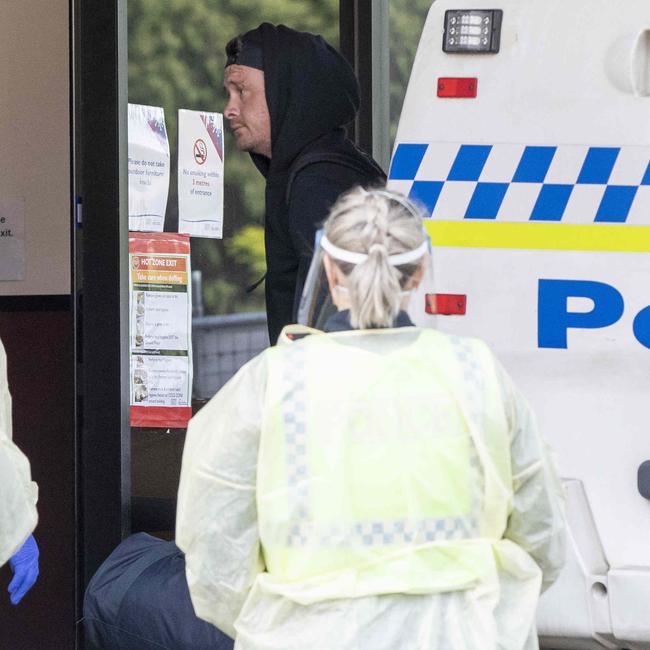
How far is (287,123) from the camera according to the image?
174 inches

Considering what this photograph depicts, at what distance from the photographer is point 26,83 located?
5.29m

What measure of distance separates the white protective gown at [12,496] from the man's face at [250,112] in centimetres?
130

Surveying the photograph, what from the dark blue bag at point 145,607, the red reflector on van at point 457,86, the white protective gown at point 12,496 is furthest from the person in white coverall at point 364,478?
the dark blue bag at point 145,607

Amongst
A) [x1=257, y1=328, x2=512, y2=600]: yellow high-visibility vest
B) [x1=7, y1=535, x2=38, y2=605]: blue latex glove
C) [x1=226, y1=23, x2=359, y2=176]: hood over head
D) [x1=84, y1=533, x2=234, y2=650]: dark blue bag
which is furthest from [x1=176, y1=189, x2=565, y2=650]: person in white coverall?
[x1=226, y1=23, x2=359, y2=176]: hood over head

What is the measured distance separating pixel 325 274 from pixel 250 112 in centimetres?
173

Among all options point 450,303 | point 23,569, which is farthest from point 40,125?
point 450,303

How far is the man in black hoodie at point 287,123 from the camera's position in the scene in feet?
14.4

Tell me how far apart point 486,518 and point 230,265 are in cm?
278

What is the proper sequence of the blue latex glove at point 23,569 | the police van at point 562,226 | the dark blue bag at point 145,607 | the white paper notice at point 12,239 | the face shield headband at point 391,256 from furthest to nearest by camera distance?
the white paper notice at point 12,239
the dark blue bag at point 145,607
the blue latex glove at point 23,569
the police van at point 562,226
the face shield headband at point 391,256

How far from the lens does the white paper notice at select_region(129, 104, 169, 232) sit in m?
4.97

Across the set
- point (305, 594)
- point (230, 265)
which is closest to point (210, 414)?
point (305, 594)

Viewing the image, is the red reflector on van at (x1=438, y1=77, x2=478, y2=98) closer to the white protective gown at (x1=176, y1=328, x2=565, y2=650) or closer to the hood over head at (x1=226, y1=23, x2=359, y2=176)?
the hood over head at (x1=226, y1=23, x2=359, y2=176)

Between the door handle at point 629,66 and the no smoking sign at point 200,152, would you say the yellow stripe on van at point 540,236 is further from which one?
the no smoking sign at point 200,152

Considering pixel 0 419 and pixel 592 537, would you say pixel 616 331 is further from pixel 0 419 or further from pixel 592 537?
pixel 0 419
